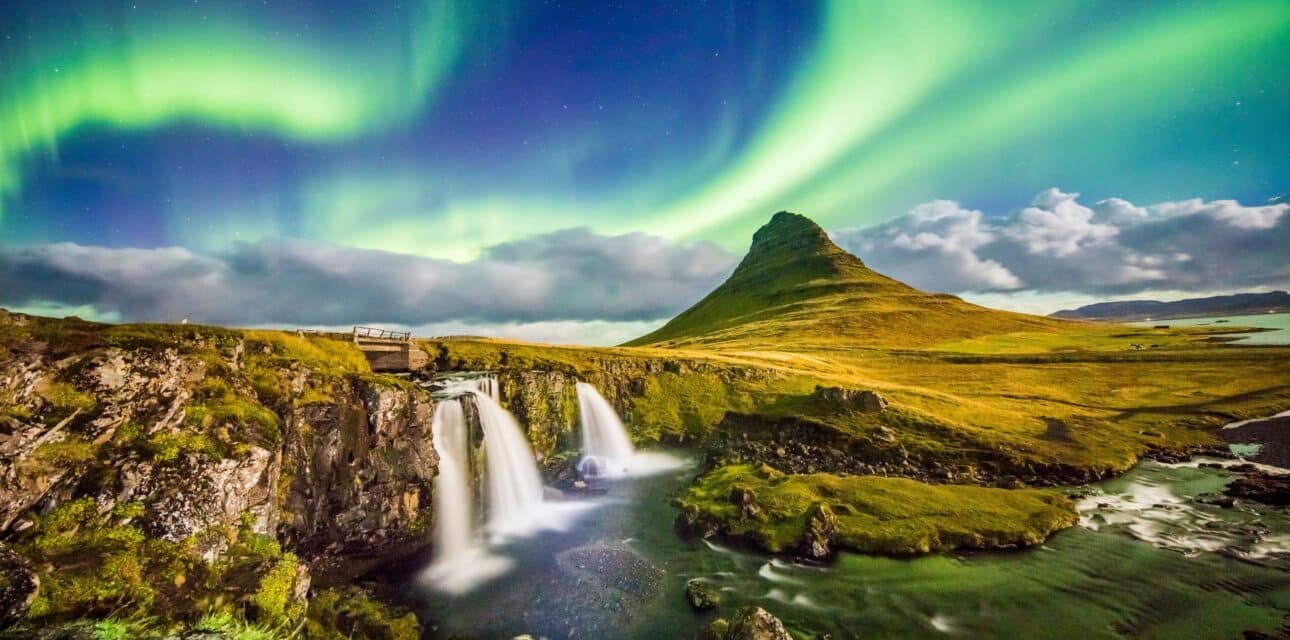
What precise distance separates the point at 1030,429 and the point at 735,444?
3340cm

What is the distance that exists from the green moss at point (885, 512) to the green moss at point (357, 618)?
18.0 metres

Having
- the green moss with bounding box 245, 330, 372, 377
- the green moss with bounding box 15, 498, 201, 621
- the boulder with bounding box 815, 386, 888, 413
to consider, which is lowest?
Result: the boulder with bounding box 815, 386, 888, 413

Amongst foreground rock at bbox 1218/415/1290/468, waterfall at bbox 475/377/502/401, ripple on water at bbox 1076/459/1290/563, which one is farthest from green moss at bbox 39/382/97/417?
foreground rock at bbox 1218/415/1290/468

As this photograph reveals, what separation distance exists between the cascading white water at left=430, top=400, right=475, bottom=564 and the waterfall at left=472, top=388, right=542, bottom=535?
223cm

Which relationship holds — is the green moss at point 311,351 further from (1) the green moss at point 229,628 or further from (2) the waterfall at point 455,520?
(1) the green moss at point 229,628

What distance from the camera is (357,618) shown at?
70.1ft

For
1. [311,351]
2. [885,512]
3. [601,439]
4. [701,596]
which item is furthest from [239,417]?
[885,512]

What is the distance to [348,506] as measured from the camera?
27.3 m

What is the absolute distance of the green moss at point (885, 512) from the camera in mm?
28516

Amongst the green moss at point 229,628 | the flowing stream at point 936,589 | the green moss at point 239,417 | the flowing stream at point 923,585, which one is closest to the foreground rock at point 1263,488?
the flowing stream at point 923,585

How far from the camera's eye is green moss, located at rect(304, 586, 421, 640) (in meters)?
20.2

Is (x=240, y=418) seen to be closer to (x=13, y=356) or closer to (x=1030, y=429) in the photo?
(x=13, y=356)

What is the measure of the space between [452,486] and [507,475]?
6177mm

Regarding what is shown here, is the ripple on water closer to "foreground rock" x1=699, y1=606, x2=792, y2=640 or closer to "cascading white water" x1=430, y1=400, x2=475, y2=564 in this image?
"foreground rock" x1=699, y1=606, x2=792, y2=640
